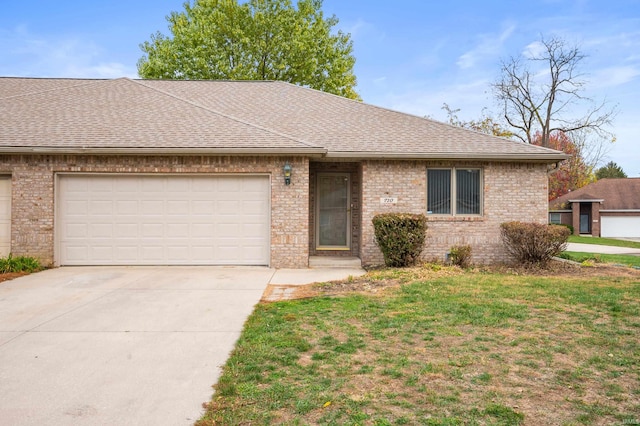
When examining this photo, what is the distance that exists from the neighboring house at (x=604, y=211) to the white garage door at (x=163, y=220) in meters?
29.1

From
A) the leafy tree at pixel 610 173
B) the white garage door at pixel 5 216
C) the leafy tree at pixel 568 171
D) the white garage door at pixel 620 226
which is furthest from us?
the leafy tree at pixel 610 173

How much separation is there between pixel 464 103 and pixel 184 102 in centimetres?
2569

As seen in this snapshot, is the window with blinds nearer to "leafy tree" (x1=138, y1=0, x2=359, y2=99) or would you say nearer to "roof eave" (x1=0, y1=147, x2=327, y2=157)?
"roof eave" (x1=0, y1=147, x2=327, y2=157)

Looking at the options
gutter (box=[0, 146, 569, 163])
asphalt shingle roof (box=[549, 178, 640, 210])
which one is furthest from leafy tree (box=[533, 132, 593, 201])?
gutter (box=[0, 146, 569, 163])

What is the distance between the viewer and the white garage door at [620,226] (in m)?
31.6

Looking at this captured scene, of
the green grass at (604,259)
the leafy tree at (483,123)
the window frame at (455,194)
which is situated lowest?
the green grass at (604,259)

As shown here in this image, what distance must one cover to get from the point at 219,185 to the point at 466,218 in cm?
625

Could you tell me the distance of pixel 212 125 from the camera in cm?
1102

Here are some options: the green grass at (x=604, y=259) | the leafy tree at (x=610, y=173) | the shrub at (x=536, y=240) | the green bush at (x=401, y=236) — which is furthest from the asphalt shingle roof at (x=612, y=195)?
the green bush at (x=401, y=236)

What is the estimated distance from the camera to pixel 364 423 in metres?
2.90

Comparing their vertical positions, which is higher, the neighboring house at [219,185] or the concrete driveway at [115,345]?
the neighboring house at [219,185]

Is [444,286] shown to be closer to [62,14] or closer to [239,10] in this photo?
[62,14]

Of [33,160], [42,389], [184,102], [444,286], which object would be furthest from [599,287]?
[33,160]

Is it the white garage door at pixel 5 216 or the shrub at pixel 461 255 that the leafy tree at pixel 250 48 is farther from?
the shrub at pixel 461 255
